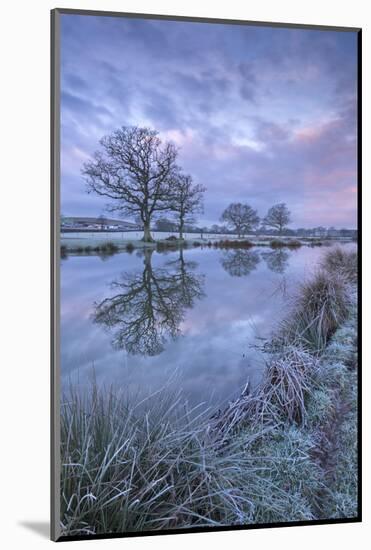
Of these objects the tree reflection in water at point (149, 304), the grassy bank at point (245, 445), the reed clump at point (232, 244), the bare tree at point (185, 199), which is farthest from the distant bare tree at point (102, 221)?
the grassy bank at point (245, 445)

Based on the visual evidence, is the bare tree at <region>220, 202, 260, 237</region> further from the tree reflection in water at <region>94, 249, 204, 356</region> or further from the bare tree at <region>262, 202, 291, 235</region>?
the tree reflection in water at <region>94, 249, 204, 356</region>

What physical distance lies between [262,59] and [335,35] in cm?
48

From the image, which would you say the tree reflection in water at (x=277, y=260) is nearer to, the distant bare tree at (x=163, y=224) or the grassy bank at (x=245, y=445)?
the grassy bank at (x=245, y=445)

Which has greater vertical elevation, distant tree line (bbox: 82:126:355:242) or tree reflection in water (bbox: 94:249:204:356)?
distant tree line (bbox: 82:126:355:242)

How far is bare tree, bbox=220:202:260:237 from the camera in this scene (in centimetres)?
419

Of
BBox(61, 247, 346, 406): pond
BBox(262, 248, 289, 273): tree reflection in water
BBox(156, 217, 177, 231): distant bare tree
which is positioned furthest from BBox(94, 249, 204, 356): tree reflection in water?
BBox(262, 248, 289, 273): tree reflection in water

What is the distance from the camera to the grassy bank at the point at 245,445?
3914 mm

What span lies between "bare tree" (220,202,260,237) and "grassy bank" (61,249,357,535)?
49 cm

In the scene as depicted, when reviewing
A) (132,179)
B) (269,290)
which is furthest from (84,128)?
(269,290)

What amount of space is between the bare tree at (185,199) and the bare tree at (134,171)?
42 millimetres

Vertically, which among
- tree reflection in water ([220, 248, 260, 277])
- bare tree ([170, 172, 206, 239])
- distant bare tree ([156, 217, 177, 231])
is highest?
bare tree ([170, 172, 206, 239])

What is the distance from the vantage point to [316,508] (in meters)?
4.21

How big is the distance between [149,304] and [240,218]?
2.36 ft

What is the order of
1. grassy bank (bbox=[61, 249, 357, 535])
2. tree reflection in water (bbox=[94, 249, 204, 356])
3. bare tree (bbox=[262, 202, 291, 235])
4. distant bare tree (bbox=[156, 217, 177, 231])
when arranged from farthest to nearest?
bare tree (bbox=[262, 202, 291, 235]) → distant bare tree (bbox=[156, 217, 177, 231]) → tree reflection in water (bbox=[94, 249, 204, 356]) → grassy bank (bbox=[61, 249, 357, 535])
